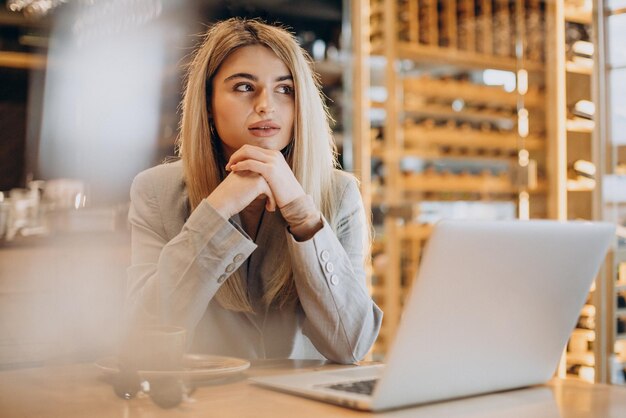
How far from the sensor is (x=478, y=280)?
3.22 ft

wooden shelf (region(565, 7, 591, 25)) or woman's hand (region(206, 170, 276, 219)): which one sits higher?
wooden shelf (region(565, 7, 591, 25))

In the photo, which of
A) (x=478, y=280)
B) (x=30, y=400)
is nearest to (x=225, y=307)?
(x=30, y=400)

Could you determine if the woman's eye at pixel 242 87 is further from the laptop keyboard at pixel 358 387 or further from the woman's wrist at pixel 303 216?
the laptop keyboard at pixel 358 387

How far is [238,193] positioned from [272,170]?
79mm

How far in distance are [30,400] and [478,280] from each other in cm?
60

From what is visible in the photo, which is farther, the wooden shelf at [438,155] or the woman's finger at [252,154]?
the wooden shelf at [438,155]

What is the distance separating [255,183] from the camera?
60.9 inches

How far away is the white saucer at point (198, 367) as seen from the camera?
3.54 feet

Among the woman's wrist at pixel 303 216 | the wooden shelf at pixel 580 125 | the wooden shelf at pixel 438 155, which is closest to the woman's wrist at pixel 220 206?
the woman's wrist at pixel 303 216

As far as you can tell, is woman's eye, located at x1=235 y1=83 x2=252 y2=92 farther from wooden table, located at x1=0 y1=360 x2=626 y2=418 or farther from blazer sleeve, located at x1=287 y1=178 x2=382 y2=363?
wooden table, located at x1=0 y1=360 x2=626 y2=418

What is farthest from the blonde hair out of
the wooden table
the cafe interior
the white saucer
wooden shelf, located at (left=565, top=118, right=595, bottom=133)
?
wooden shelf, located at (left=565, top=118, right=595, bottom=133)

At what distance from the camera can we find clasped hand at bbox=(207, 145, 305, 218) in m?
1.52

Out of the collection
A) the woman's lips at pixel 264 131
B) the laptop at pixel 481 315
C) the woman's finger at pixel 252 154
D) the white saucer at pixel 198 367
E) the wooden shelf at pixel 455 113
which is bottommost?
the white saucer at pixel 198 367

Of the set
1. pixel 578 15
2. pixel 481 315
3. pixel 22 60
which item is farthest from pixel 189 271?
pixel 578 15
